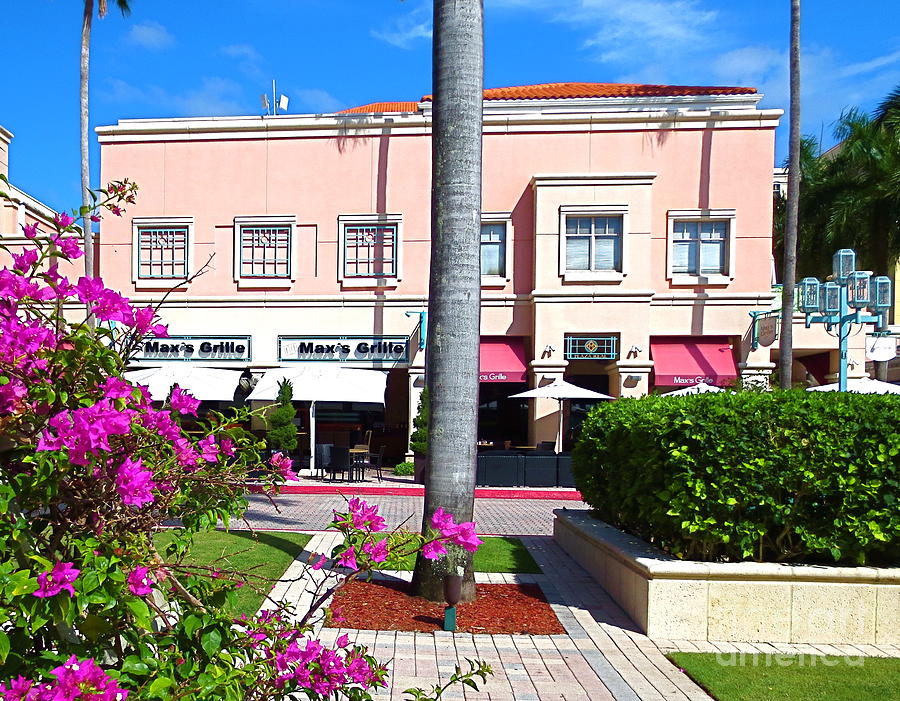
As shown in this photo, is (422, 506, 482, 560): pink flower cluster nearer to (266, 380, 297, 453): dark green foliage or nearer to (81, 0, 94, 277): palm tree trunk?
(266, 380, 297, 453): dark green foliage

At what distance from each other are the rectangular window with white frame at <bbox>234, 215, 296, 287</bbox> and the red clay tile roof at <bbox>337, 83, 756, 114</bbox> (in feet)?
18.1

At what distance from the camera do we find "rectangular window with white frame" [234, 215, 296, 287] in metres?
23.1

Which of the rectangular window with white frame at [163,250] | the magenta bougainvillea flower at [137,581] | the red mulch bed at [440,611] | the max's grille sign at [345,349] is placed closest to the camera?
the magenta bougainvillea flower at [137,581]

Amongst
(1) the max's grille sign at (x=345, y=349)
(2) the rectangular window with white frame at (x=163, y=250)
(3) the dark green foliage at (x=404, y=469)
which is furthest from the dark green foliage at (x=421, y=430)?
(2) the rectangular window with white frame at (x=163, y=250)

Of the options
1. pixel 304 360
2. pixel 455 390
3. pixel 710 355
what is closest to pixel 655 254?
pixel 710 355

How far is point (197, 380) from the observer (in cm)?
2056

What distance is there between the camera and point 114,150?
2356cm

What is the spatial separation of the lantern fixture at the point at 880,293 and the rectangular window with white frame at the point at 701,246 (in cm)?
486

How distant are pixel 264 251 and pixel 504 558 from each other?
15908mm

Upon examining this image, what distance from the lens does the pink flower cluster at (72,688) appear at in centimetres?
193

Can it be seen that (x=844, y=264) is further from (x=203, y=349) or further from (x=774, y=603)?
(x=203, y=349)

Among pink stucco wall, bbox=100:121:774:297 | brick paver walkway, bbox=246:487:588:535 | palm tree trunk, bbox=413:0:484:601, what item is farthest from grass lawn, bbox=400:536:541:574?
pink stucco wall, bbox=100:121:774:297

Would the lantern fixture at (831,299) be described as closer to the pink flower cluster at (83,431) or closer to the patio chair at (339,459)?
the patio chair at (339,459)

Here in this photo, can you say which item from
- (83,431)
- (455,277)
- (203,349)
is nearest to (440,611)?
(455,277)
